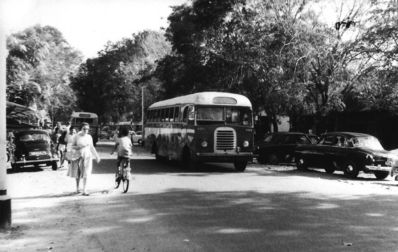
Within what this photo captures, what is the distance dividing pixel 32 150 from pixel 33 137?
2.67 feet

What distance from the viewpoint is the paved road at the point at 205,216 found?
713cm

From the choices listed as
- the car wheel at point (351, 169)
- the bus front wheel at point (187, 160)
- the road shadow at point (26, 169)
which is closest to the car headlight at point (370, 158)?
the car wheel at point (351, 169)

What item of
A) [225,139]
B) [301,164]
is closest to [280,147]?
[301,164]

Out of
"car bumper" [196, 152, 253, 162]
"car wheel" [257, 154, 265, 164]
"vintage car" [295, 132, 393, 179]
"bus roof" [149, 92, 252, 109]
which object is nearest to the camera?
"vintage car" [295, 132, 393, 179]

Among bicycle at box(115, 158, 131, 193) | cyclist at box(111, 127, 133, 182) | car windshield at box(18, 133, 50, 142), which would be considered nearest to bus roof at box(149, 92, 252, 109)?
car windshield at box(18, 133, 50, 142)

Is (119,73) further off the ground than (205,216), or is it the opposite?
(119,73)

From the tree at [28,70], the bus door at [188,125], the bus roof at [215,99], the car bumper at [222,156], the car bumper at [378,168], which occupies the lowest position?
the car bumper at [378,168]

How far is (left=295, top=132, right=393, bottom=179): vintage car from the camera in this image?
16.3m

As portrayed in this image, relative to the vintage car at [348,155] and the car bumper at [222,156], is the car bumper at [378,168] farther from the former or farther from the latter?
the car bumper at [222,156]

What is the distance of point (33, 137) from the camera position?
19.5 meters

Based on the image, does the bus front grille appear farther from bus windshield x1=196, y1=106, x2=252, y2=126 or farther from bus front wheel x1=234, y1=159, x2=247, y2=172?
bus front wheel x1=234, y1=159, x2=247, y2=172

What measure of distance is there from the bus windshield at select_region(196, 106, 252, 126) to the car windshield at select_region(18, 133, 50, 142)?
252 inches

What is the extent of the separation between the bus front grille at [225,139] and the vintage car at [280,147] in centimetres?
567

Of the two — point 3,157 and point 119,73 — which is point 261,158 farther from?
point 119,73
